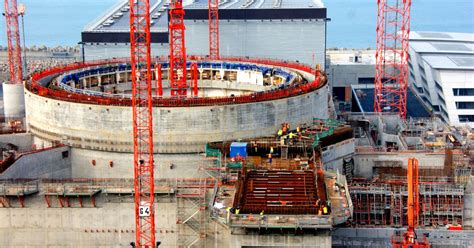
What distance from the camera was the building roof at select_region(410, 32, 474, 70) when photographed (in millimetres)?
103000

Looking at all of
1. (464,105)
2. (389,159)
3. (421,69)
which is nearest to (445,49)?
(421,69)

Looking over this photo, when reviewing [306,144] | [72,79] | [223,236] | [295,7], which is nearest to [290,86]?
[306,144]

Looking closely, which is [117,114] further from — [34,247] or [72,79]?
[72,79]

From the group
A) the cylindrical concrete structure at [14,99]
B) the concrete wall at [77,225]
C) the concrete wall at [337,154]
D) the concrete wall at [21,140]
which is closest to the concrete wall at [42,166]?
the concrete wall at [77,225]

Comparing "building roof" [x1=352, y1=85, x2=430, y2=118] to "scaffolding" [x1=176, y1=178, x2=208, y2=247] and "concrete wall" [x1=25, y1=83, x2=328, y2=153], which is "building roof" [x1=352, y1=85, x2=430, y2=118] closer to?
"concrete wall" [x1=25, y1=83, x2=328, y2=153]

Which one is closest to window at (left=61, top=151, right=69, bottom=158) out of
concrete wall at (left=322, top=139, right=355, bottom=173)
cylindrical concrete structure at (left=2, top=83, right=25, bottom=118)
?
cylindrical concrete structure at (left=2, top=83, right=25, bottom=118)

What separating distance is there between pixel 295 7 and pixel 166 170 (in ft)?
182

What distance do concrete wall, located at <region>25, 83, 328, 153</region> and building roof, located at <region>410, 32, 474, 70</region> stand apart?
169ft

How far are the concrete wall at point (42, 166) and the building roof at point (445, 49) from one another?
212ft

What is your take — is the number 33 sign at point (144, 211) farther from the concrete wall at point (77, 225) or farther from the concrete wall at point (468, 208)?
the concrete wall at point (468, 208)

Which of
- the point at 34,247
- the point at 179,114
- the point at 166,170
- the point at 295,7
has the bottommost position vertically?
the point at 34,247

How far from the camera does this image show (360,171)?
219 feet

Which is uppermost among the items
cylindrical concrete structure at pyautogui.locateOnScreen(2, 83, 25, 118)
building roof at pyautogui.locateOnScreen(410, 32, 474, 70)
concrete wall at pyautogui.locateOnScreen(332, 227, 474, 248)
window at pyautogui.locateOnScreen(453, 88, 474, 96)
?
building roof at pyautogui.locateOnScreen(410, 32, 474, 70)

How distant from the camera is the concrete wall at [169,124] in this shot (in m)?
56.6
